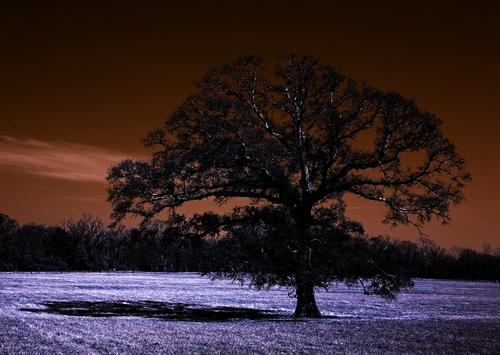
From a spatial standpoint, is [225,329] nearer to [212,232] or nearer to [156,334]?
[156,334]

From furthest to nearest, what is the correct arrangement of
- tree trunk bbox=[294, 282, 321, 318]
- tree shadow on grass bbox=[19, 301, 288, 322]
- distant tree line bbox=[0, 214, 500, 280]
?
distant tree line bbox=[0, 214, 500, 280] → tree shadow on grass bbox=[19, 301, 288, 322] → tree trunk bbox=[294, 282, 321, 318]

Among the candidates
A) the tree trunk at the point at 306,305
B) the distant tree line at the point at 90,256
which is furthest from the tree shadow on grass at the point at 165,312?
the distant tree line at the point at 90,256

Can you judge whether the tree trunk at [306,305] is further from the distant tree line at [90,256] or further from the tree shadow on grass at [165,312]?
the distant tree line at [90,256]

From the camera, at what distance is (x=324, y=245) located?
27328mm

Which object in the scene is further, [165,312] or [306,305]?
[165,312]

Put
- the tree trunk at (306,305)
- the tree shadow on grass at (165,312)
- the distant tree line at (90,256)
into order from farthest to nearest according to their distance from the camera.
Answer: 1. the distant tree line at (90,256)
2. the tree shadow on grass at (165,312)
3. the tree trunk at (306,305)

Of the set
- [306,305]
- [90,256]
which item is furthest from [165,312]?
[90,256]

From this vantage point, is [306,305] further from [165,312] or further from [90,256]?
[90,256]

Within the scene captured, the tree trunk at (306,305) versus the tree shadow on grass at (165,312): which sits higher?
the tree trunk at (306,305)

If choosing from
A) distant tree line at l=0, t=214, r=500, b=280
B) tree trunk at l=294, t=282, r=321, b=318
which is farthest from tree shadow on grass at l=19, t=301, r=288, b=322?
distant tree line at l=0, t=214, r=500, b=280

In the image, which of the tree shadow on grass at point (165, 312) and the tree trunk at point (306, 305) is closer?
the tree trunk at point (306, 305)

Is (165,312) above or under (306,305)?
under

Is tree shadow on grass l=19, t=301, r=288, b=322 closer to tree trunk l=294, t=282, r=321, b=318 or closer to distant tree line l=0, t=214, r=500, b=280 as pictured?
tree trunk l=294, t=282, r=321, b=318

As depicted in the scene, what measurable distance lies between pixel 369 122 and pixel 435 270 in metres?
148
